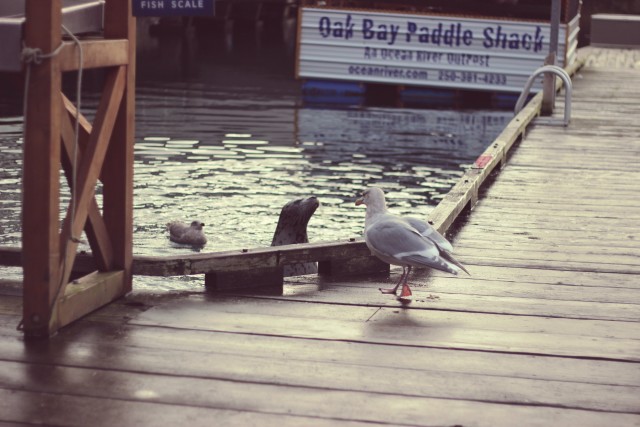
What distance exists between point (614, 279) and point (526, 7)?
1551cm

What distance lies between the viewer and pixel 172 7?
189 inches

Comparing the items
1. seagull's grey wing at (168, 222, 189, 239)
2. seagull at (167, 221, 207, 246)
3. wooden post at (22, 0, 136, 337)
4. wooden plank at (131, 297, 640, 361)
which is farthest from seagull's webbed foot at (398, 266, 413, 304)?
seagull's grey wing at (168, 222, 189, 239)

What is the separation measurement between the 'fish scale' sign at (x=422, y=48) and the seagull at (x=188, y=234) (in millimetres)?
11476

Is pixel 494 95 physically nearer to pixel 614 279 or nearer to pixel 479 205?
pixel 479 205

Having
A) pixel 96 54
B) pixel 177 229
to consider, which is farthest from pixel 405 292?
pixel 177 229

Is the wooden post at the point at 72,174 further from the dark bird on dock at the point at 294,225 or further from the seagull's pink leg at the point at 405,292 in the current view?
the dark bird on dock at the point at 294,225

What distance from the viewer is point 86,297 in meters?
4.59

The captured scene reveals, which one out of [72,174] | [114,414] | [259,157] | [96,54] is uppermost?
[96,54]

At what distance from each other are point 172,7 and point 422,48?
53.4 feet

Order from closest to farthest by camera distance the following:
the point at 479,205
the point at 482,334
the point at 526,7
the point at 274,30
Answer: the point at 482,334, the point at 479,205, the point at 526,7, the point at 274,30

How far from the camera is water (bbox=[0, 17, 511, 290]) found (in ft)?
36.2

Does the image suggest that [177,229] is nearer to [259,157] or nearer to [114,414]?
[259,157]

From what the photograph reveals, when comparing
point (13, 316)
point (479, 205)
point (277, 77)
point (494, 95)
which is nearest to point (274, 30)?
point (277, 77)

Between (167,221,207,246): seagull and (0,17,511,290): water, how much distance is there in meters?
0.09
